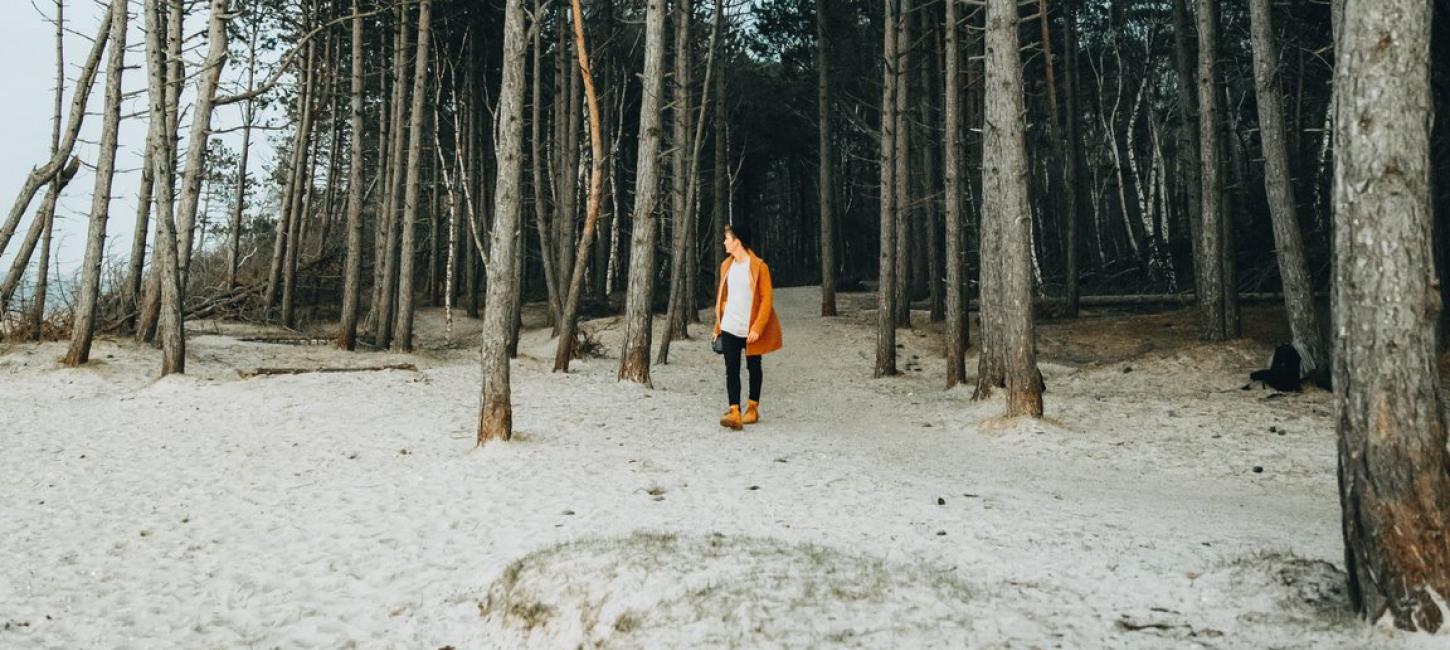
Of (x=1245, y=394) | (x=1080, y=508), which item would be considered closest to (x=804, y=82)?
(x=1245, y=394)

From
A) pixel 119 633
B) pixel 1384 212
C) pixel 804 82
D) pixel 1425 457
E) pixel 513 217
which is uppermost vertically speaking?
pixel 804 82

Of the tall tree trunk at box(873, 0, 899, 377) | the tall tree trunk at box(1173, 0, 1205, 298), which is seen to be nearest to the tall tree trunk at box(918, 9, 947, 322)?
the tall tree trunk at box(1173, 0, 1205, 298)

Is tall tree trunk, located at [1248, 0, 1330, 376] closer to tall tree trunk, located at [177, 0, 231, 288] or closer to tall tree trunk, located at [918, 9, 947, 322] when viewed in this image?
tall tree trunk, located at [918, 9, 947, 322]

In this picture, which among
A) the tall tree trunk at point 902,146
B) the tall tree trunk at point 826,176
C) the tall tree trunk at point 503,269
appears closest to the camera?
the tall tree trunk at point 503,269

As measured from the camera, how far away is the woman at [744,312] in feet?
32.1

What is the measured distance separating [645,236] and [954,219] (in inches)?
212

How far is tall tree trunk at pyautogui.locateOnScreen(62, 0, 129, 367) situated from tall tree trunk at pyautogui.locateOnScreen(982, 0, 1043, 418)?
1298 centimetres


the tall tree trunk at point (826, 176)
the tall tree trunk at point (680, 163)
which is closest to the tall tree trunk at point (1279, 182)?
the tall tree trunk at point (680, 163)

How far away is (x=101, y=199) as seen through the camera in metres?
15.0

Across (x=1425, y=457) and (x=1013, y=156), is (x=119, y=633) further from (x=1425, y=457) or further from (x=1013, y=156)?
(x=1013, y=156)

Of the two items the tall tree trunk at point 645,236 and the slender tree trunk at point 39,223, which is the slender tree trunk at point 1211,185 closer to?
the tall tree trunk at point 645,236

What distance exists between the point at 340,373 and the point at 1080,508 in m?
10.2

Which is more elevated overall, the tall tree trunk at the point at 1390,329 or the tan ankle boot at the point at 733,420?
the tall tree trunk at the point at 1390,329

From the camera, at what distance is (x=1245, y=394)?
41.7 feet
